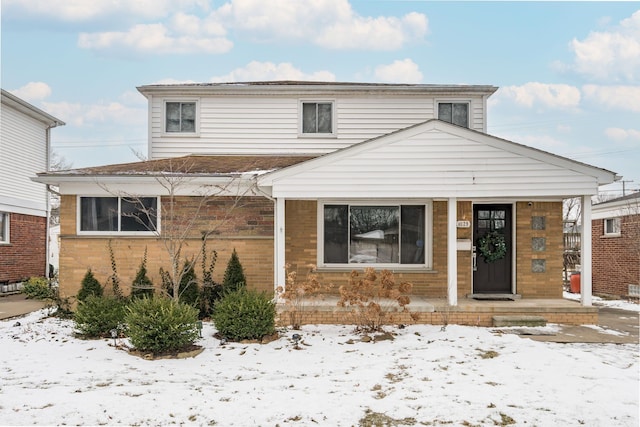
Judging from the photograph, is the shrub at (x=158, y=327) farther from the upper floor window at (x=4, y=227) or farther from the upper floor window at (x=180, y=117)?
the upper floor window at (x=4, y=227)

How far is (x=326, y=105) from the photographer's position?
13.2m

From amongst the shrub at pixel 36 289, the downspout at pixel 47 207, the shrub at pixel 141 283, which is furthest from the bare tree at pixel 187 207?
the downspout at pixel 47 207

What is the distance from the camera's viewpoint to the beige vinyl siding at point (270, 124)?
42.5 ft

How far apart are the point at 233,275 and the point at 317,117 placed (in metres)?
5.43

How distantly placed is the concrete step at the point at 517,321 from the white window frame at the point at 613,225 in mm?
9483

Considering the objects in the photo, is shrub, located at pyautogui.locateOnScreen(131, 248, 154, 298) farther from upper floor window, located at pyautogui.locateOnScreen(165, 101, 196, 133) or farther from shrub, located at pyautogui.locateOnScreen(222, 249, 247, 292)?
upper floor window, located at pyautogui.locateOnScreen(165, 101, 196, 133)

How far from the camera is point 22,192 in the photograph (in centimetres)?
1706

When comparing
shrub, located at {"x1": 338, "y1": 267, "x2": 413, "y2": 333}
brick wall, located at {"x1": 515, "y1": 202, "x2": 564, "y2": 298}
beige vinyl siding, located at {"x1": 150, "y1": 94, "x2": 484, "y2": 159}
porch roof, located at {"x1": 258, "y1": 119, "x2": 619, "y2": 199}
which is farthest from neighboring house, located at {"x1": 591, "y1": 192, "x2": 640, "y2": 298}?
shrub, located at {"x1": 338, "y1": 267, "x2": 413, "y2": 333}

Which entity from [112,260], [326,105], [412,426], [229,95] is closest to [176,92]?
[229,95]

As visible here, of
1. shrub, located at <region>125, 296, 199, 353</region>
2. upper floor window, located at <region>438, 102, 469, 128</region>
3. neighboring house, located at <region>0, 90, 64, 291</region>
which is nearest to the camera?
shrub, located at <region>125, 296, 199, 353</region>

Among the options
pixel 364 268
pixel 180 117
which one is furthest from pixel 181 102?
pixel 364 268

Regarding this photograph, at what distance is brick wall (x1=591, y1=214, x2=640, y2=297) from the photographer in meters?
15.5

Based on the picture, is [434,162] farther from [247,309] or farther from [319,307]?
[247,309]

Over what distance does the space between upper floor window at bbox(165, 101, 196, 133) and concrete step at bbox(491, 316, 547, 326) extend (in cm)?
919
